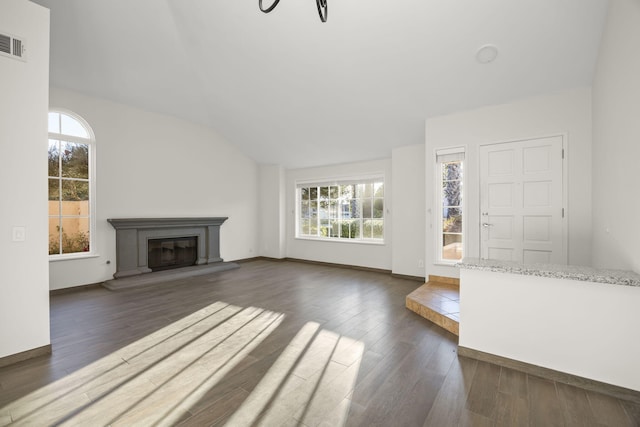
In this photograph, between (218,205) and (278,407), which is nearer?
(278,407)

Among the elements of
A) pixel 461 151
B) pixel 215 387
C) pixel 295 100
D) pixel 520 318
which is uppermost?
pixel 295 100

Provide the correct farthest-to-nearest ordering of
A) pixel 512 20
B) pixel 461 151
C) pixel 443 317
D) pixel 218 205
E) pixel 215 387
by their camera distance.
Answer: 1. pixel 218 205
2. pixel 461 151
3. pixel 443 317
4. pixel 512 20
5. pixel 215 387

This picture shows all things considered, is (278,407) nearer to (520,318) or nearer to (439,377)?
(439,377)

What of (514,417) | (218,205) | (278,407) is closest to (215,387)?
(278,407)

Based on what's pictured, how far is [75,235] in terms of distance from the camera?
4.67 metres

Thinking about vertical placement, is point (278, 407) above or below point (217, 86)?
below

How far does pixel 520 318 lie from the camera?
2.28 m

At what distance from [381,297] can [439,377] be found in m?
2.07

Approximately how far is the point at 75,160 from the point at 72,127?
52cm

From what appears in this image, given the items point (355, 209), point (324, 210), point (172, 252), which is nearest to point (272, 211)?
point (324, 210)

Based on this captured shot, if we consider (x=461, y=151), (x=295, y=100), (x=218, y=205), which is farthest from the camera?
(x=218, y=205)

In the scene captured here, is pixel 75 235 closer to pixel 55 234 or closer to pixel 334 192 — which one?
pixel 55 234

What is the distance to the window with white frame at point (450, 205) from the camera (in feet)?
14.0

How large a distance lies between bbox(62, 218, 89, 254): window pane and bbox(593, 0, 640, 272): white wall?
6.57 meters
